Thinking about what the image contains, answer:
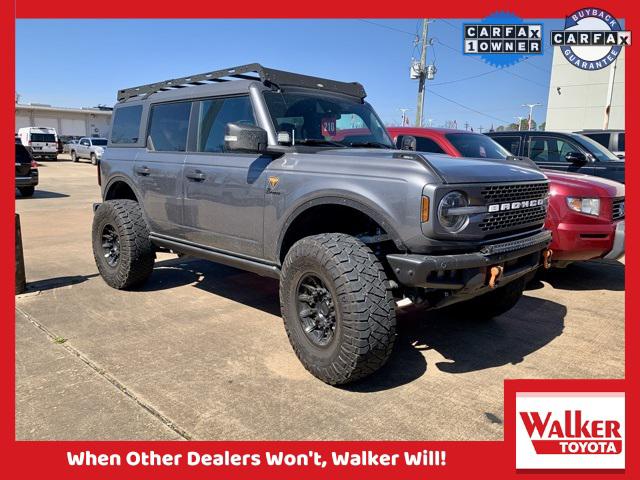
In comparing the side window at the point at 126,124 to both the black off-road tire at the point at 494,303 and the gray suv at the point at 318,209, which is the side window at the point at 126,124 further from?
the black off-road tire at the point at 494,303

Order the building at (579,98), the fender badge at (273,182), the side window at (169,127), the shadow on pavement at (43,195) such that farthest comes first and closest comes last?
1. the building at (579,98)
2. the shadow on pavement at (43,195)
3. the side window at (169,127)
4. the fender badge at (273,182)

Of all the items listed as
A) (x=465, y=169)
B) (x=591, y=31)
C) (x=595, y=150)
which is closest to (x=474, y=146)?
(x=595, y=150)

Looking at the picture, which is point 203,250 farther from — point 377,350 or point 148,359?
point 377,350

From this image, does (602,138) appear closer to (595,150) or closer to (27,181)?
(595,150)

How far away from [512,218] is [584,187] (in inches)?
99.7

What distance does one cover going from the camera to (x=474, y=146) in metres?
6.27

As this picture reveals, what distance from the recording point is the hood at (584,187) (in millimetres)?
5270

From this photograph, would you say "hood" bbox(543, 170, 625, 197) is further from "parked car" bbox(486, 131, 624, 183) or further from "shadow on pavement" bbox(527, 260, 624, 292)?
"parked car" bbox(486, 131, 624, 183)

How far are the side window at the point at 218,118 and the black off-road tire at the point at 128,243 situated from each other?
121cm

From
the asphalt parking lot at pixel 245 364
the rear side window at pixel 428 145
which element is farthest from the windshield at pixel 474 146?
the asphalt parking lot at pixel 245 364

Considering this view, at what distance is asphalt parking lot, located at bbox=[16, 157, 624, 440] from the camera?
2752mm

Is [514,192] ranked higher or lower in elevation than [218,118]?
lower

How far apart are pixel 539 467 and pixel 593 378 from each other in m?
1.21

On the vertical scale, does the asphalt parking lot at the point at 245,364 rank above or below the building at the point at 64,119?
below
